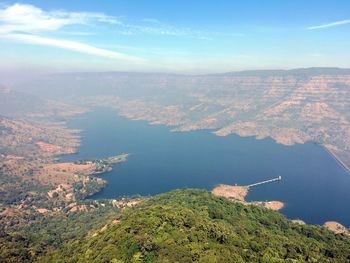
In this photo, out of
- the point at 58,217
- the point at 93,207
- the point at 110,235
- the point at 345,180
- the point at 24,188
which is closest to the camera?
the point at 110,235

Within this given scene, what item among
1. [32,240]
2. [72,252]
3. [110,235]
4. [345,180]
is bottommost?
[345,180]

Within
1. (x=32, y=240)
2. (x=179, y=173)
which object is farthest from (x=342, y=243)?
(x=179, y=173)

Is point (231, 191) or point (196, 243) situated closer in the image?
point (196, 243)

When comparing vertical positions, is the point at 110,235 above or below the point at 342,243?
above

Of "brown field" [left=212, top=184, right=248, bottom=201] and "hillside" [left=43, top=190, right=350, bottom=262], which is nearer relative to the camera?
"hillside" [left=43, top=190, right=350, bottom=262]

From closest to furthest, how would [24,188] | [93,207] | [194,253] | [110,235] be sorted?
[194,253]
[110,235]
[93,207]
[24,188]

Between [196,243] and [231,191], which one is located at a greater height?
[196,243]

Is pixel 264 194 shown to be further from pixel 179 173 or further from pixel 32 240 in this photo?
pixel 32 240

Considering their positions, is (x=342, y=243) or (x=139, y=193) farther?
(x=139, y=193)
